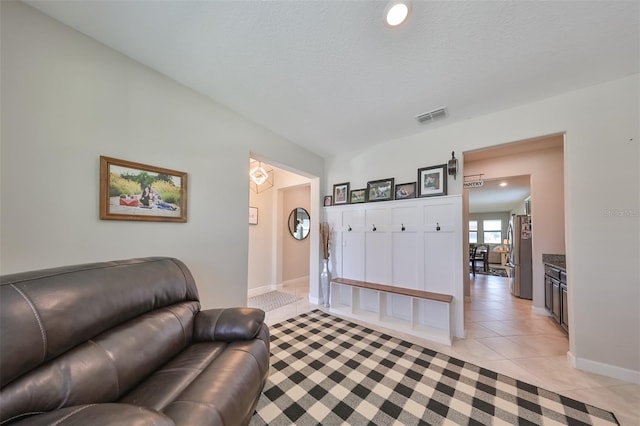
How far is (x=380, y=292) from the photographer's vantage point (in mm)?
2924

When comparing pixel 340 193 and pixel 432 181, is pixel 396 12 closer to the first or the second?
pixel 432 181

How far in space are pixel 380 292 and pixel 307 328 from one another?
3.49 feet

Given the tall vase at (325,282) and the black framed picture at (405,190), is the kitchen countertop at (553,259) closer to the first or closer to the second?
the black framed picture at (405,190)

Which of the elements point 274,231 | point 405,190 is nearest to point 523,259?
point 405,190

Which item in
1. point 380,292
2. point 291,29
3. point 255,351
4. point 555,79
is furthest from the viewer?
point 380,292

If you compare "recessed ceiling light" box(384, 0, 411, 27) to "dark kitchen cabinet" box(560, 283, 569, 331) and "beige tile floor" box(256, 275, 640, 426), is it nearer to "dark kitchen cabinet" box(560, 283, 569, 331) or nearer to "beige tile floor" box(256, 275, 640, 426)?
"beige tile floor" box(256, 275, 640, 426)

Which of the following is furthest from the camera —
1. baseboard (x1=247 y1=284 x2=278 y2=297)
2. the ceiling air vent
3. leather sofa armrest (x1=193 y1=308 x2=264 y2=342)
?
baseboard (x1=247 y1=284 x2=278 y2=297)

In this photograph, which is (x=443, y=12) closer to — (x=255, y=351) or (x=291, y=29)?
(x=291, y=29)

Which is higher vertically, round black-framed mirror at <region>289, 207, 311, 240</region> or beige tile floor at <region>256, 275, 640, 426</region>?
round black-framed mirror at <region>289, 207, 311, 240</region>

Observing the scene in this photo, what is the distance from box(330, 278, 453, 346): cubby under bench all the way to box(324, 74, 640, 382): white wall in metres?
1.08

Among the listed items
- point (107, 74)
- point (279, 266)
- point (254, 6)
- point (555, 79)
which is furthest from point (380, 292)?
point (107, 74)

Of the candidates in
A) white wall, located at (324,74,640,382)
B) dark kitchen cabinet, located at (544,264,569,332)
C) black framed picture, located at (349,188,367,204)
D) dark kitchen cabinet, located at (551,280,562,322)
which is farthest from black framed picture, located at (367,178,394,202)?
dark kitchen cabinet, located at (551,280,562,322)

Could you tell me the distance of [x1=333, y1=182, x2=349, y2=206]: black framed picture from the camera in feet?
12.0

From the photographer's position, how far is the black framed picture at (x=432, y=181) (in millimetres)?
2732
